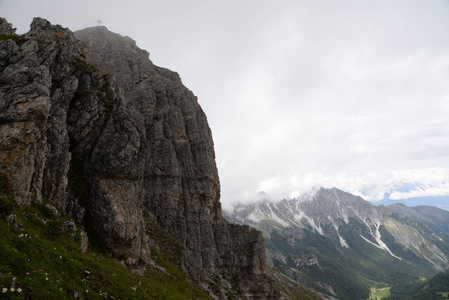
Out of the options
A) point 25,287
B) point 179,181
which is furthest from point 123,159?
point 179,181

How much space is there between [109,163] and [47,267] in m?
21.7

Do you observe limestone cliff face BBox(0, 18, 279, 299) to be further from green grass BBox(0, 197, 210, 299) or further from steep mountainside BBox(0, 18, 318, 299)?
green grass BBox(0, 197, 210, 299)

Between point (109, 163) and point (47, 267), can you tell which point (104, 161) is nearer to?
point (109, 163)

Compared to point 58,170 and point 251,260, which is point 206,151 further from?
point 58,170

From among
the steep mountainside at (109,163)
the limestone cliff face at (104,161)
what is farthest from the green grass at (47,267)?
the limestone cliff face at (104,161)

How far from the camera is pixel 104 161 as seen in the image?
3906cm

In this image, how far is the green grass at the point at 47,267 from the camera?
16.3 m

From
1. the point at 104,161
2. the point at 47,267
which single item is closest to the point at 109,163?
the point at 104,161

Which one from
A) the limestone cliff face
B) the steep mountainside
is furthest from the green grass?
the limestone cliff face

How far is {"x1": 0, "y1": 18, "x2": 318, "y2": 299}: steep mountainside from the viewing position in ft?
94.8

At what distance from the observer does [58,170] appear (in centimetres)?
3284

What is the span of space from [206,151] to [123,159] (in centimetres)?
4924

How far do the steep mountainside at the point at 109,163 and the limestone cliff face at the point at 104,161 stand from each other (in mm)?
145

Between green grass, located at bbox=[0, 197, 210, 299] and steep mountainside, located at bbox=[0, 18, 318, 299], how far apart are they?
319cm
